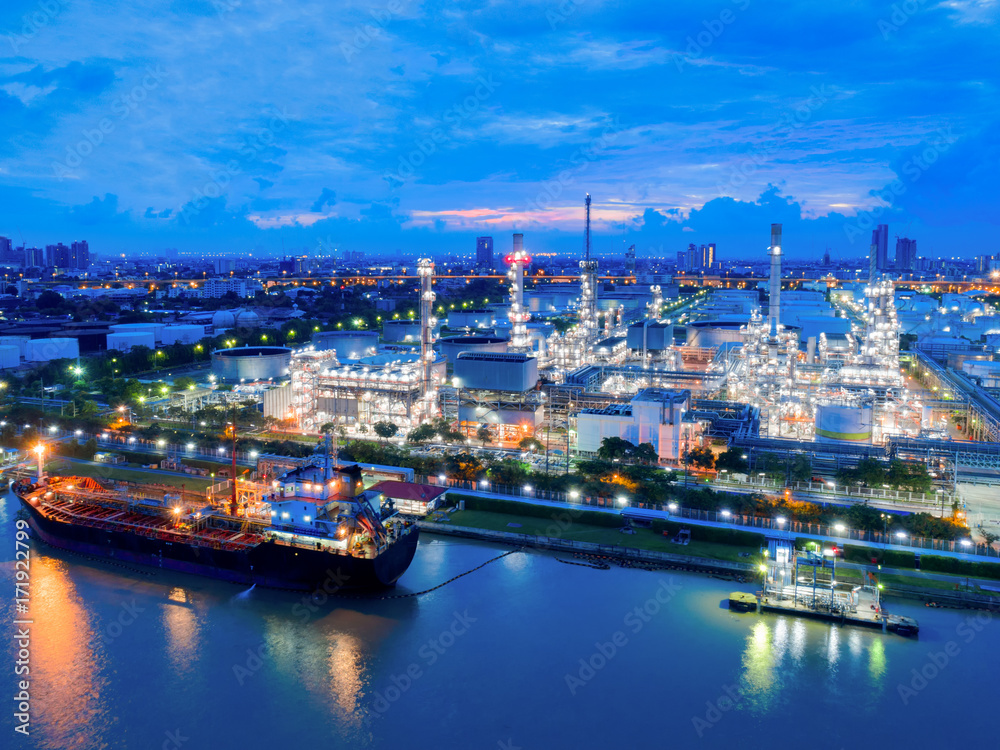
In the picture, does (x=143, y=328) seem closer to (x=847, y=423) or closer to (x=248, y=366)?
(x=248, y=366)

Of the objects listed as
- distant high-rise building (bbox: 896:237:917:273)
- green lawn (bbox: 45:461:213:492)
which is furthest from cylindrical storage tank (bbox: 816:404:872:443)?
distant high-rise building (bbox: 896:237:917:273)

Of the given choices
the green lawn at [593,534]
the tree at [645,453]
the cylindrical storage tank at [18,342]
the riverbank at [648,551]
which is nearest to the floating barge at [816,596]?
the riverbank at [648,551]

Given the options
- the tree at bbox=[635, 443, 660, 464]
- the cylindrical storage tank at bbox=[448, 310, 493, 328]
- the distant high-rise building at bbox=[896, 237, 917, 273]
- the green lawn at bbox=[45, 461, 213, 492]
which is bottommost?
the green lawn at bbox=[45, 461, 213, 492]

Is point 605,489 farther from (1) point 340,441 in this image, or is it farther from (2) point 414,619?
(1) point 340,441

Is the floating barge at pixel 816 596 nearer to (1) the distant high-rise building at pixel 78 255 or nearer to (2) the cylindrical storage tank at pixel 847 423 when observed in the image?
(2) the cylindrical storage tank at pixel 847 423

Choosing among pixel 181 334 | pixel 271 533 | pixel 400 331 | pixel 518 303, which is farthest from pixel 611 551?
pixel 181 334

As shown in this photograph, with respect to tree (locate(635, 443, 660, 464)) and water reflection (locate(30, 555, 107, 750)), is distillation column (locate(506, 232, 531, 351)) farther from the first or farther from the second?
water reflection (locate(30, 555, 107, 750))

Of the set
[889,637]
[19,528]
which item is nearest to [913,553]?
[889,637]
